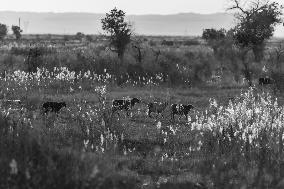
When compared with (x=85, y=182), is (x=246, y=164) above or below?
below

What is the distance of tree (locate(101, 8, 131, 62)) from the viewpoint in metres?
33.8

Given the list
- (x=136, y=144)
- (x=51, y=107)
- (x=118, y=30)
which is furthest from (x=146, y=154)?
(x=118, y=30)

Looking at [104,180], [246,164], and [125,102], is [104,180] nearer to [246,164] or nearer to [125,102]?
[246,164]

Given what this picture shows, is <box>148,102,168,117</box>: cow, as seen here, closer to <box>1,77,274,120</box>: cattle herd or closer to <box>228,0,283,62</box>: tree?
<box>1,77,274,120</box>: cattle herd

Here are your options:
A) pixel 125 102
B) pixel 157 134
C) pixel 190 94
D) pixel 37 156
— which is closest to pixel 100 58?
pixel 190 94

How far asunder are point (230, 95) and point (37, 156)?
16.9m

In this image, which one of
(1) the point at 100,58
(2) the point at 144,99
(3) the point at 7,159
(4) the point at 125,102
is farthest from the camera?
(1) the point at 100,58

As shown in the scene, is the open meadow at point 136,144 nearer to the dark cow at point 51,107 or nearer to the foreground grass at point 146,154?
the foreground grass at point 146,154

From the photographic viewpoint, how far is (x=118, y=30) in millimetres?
34250

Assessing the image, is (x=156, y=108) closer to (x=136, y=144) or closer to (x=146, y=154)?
(x=136, y=144)

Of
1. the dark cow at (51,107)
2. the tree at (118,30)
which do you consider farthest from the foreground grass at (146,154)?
the tree at (118,30)

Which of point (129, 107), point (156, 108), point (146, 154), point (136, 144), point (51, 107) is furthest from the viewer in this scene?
point (129, 107)

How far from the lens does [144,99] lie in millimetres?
20969

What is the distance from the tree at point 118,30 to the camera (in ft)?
111
